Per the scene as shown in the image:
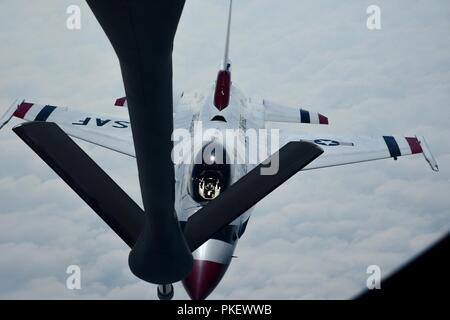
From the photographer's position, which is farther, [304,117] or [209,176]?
[304,117]

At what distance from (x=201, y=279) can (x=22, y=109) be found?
13.0m

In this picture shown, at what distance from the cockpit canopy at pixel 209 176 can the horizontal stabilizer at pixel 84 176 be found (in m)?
7.51

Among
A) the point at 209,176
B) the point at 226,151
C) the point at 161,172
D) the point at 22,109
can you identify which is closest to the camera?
the point at 161,172

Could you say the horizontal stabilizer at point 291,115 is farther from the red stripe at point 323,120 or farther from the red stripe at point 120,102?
the red stripe at point 120,102

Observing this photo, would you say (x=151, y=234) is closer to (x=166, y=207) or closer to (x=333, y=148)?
(x=166, y=207)

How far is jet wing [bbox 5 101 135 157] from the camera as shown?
2023 cm

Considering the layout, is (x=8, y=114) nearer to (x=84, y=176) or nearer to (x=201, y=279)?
(x=201, y=279)

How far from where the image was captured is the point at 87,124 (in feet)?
69.1

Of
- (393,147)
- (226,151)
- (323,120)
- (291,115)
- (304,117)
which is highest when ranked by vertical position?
(291,115)

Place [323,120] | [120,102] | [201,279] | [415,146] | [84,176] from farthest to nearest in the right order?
[120,102] → [323,120] → [415,146] → [201,279] → [84,176]

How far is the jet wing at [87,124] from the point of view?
20.2 m

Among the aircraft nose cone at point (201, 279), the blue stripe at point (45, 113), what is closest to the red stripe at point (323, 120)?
the aircraft nose cone at point (201, 279)

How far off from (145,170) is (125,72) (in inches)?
40.3

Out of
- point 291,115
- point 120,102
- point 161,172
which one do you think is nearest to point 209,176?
point 161,172
